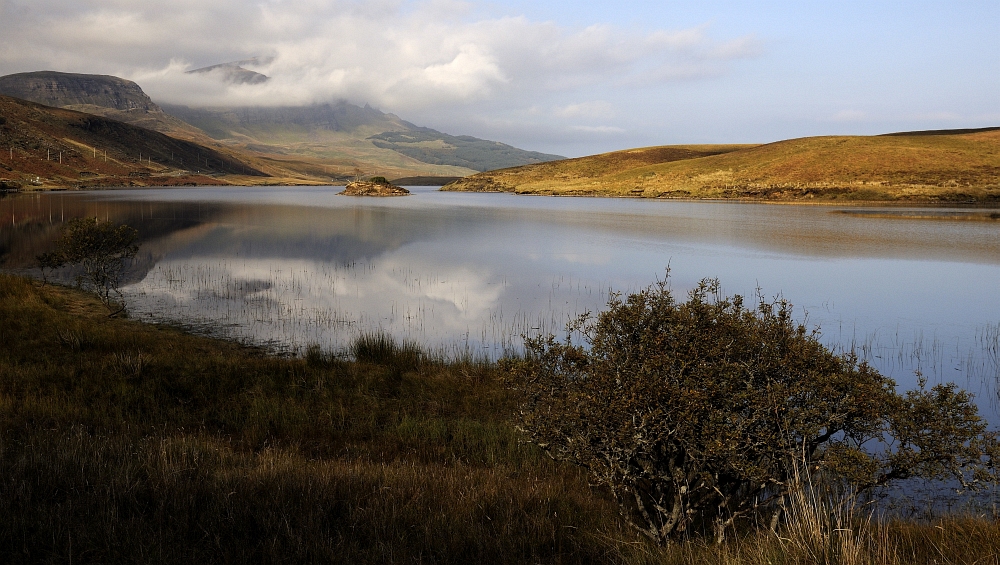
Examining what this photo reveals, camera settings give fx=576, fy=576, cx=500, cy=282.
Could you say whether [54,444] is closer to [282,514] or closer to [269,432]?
[269,432]

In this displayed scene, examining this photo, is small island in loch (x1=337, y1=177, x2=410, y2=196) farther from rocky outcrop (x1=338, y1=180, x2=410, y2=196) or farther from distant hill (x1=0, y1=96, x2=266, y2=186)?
Result: distant hill (x1=0, y1=96, x2=266, y2=186)

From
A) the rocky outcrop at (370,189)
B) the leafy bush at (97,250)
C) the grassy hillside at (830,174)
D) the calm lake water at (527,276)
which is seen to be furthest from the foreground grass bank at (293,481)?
the rocky outcrop at (370,189)

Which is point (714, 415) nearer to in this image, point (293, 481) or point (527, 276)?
point (293, 481)

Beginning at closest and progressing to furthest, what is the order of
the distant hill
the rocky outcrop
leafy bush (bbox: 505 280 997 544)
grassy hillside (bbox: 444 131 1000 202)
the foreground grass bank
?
the foreground grass bank → leafy bush (bbox: 505 280 997 544) → grassy hillside (bbox: 444 131 1000 202) → the rocky outcrop → the distant hill

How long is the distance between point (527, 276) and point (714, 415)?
64.1 feet

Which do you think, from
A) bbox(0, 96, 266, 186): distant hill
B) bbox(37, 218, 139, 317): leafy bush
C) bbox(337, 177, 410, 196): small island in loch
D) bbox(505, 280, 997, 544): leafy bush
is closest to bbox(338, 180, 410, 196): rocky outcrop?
bbox(337, 177, 410, 196): small island in loch

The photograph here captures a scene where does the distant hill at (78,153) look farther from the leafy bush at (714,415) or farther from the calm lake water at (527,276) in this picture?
the leafy bush at (714,415)

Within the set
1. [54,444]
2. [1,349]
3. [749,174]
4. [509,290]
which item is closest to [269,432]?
[54,444]

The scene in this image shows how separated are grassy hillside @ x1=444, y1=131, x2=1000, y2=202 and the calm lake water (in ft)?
109

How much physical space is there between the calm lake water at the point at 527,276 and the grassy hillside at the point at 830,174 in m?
33.2

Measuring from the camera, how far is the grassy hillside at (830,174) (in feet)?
243

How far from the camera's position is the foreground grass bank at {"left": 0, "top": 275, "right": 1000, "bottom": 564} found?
4.07 m

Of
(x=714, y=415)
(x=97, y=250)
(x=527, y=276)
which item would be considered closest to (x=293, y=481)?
(x=714, y=415)

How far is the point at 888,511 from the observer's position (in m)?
6.42
